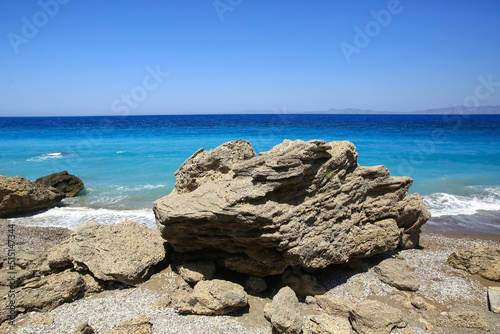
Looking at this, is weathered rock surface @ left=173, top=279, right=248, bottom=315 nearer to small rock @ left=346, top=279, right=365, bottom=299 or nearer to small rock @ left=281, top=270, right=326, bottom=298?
small rock @ left=281, top=270, right=326, bottom=298

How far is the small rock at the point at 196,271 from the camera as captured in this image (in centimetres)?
732

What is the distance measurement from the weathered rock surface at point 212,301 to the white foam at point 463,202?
450 inches

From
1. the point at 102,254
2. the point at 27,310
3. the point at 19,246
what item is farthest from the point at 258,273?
the point at 19,246

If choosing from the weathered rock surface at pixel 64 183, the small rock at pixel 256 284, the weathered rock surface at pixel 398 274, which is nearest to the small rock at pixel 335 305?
the small rock at pixel 256 284

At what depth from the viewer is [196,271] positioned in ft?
24.3

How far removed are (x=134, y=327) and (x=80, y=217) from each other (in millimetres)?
9342

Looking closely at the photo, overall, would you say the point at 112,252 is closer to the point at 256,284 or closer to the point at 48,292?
the point at 48,292

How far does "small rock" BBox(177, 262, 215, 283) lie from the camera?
7.32 m

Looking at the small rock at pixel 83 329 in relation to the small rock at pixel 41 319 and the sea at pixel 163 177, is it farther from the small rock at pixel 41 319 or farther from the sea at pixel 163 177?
the sea at pixel 163 177

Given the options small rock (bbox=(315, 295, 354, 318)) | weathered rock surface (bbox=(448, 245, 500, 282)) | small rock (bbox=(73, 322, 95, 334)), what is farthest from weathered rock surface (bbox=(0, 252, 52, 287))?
weathered rock surface (bbox=(448, 245, 500, 282))

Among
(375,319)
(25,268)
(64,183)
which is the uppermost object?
(64,183)

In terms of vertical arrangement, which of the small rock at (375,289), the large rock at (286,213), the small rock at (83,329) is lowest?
the small rock at (375,289)

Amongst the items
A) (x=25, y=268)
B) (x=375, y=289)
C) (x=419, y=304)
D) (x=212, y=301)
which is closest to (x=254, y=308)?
(x=212, y=301)

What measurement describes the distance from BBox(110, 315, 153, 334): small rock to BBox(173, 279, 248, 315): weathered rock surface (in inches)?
29.5
